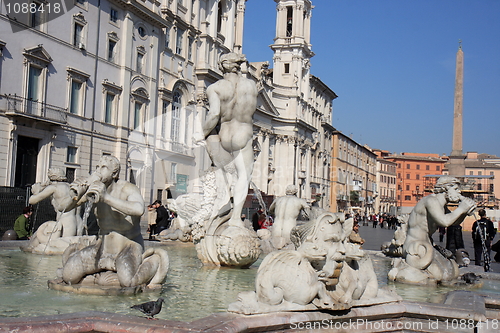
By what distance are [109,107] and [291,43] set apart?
37842 millimetres

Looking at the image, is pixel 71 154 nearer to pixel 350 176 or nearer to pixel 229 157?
pixel 229 157

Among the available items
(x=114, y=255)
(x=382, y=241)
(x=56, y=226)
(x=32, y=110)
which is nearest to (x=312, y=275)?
(x=114, y=255)

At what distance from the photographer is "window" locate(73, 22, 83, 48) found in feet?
91.7

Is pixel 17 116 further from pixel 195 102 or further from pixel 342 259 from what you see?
pixel 342 259

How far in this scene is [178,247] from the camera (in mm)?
9875


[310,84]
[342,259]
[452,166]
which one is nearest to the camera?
[342,259]

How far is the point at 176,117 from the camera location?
38094mm

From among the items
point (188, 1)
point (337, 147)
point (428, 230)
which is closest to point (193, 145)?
point (188, 1)

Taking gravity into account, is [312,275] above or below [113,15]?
below

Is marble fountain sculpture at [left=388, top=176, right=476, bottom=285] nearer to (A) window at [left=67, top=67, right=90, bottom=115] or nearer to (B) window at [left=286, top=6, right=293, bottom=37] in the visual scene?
(A) window at [left=67, top=67, right=90, bottom=115]

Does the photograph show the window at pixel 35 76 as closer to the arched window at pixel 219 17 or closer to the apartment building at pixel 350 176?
the arched window at pixel 219 17

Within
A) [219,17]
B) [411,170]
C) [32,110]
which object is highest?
[219,17]

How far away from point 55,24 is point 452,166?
2333cm

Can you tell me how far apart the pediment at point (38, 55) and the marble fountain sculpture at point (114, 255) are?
22.4 meters
